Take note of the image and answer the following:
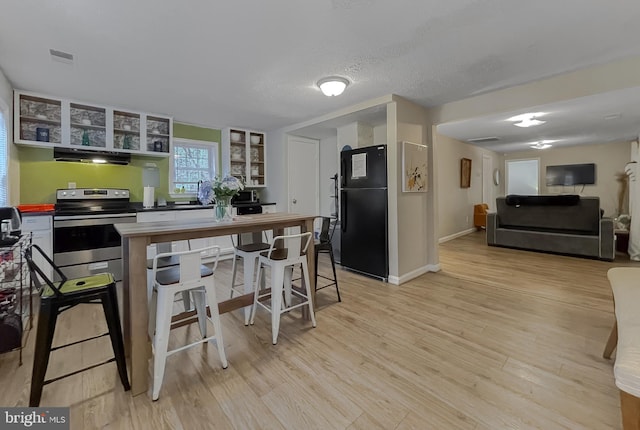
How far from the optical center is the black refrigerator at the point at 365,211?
355 cm

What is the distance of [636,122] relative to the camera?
504 centimetres

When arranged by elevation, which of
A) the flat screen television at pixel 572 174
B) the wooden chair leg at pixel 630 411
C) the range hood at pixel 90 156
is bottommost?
the wooden chair leg at pixel 630 411

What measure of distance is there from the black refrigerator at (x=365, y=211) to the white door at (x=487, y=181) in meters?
5.86

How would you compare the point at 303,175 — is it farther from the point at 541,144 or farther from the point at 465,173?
the point at 541,144

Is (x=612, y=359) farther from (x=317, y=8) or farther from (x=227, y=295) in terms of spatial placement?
(x=227, y=295)

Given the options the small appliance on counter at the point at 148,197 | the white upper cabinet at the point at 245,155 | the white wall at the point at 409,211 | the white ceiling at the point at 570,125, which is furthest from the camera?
the white upper cabinet at the point at 245,155

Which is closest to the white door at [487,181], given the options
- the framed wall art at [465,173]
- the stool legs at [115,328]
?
the framed wall art at [465,173]

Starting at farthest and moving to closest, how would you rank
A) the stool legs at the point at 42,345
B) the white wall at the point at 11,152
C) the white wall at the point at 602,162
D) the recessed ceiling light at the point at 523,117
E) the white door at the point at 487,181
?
the white door at the point at 487,181 < the white wall at the point at 602,162 < the recessed ceiling light at the point at 523,117 < the white wall at the point at 11,152 < the stool legs at the point at 42,345

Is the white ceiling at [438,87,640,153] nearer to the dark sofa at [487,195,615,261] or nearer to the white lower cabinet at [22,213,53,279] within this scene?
the dark sofa at [487,195,615,261]

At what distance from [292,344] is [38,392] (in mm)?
1432

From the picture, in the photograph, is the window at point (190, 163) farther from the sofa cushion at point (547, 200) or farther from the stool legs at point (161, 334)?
the sofa cushion at point (547, 200)

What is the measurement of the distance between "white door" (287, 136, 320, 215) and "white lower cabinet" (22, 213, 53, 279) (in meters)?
3.27

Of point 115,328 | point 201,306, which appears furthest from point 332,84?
point 115,328

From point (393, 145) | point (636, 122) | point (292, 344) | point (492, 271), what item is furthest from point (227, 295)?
point (636, 122)
